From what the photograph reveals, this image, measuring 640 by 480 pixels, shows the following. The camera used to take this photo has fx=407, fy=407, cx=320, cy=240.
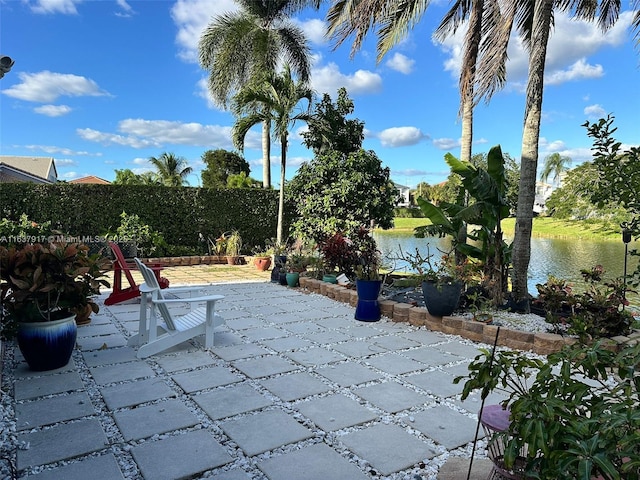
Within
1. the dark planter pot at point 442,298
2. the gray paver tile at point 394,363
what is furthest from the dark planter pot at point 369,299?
the gray paver tile at point 394,363

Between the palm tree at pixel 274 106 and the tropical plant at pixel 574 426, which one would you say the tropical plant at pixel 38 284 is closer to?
the tropical plant at pixel 574 426

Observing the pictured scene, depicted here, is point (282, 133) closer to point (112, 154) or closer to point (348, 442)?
point (348, 442)

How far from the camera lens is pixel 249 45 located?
15.5m

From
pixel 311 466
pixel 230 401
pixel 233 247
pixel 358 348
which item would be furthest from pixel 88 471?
pixel 233 247

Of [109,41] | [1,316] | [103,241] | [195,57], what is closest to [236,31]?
[195,57]

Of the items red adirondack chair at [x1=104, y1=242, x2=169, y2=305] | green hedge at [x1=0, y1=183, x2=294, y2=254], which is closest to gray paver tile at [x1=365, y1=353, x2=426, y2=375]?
red adirondack chair at [x1=104, y1=242, x2=169, y2=305]

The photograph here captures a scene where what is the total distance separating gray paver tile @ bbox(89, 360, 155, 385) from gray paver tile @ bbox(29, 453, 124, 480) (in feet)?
3.85

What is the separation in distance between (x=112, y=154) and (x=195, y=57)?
9478 millimetres

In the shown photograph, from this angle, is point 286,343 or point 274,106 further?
point 274,106

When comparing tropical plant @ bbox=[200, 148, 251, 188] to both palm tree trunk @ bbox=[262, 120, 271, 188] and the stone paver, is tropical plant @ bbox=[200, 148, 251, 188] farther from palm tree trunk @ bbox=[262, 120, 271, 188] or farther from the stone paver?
the stone paver

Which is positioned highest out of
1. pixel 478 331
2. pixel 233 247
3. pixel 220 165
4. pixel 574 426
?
pixel 220 165

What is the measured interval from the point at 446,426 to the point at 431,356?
1436mm

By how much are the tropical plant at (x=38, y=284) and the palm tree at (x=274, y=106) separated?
7.41 meters

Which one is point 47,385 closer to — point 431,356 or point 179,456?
point 179,456
